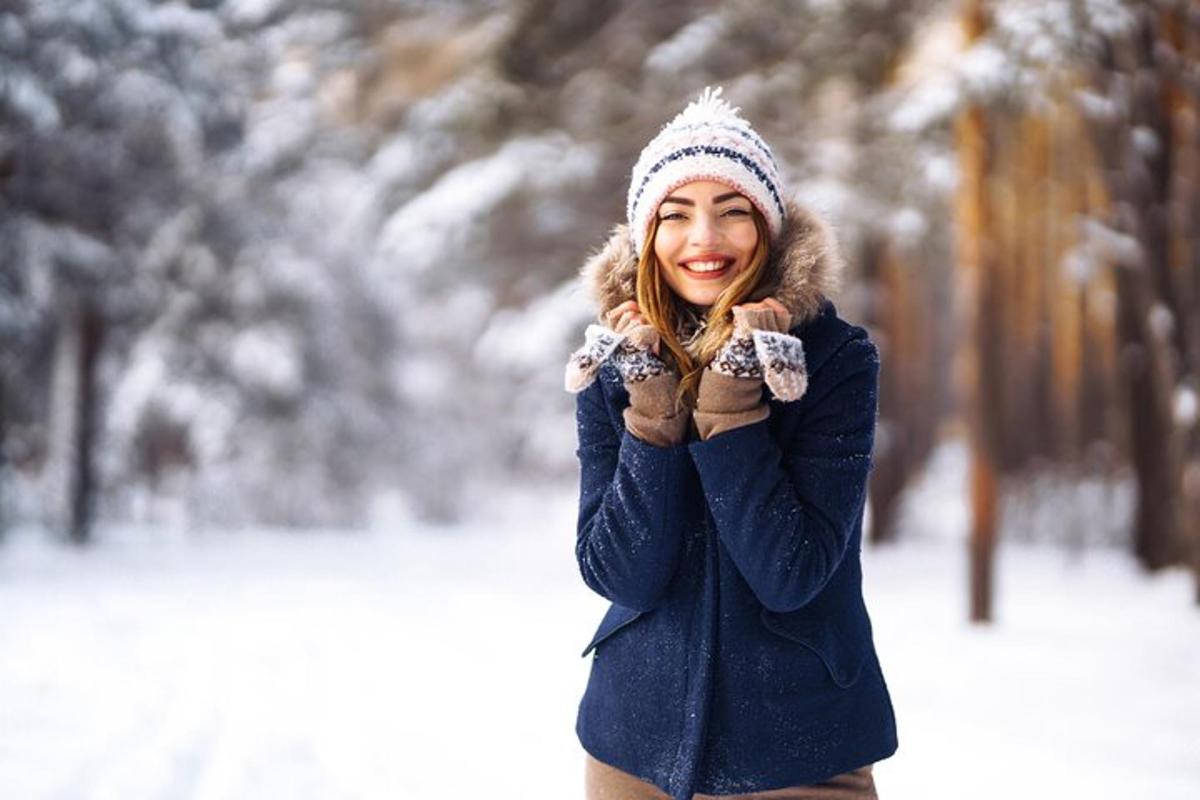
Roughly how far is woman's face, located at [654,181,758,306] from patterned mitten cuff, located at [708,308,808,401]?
16 cm

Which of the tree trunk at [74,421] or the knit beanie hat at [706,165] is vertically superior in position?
the tree trunk at [74,421]

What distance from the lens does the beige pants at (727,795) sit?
1.81 m

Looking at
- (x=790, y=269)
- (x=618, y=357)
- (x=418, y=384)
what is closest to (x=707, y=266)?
(x=790, y=269)

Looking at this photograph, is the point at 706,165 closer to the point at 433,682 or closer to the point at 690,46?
the point at 433,682

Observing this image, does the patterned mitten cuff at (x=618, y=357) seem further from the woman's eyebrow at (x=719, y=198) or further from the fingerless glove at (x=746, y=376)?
the woman's eyebrow at (x=719, y=198)

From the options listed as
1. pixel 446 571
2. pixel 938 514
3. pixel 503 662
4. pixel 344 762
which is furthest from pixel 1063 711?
pixel 938 514

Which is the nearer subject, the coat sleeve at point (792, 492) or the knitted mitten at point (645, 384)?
the coat sleeve at point (792, 492)

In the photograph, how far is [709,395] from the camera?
1793 millimetres

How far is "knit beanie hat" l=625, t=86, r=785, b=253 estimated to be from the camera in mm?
1964

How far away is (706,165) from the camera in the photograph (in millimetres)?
1960

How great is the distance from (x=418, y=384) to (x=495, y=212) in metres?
9.44

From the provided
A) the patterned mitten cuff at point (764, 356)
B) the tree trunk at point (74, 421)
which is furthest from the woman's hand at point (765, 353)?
the tree trunk at point (74, 421)

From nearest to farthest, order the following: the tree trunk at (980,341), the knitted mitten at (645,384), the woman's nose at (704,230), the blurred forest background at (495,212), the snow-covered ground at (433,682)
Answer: the knitted mitten at (645,384) → the woman's nose at (704,230) → the snow-covered ground at (433,682) → the tree trunk at (980,341) → the blurred forest background at (495,212)

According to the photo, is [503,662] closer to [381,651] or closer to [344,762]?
[381,651]
